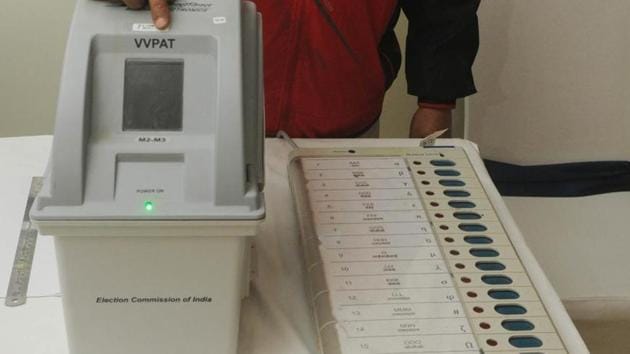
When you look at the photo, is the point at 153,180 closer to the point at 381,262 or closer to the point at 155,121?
the point at 155,121

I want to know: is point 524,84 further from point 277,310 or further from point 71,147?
point 71,147

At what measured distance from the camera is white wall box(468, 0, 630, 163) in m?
1.54

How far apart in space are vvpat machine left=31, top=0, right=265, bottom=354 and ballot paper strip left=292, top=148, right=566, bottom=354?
14 centimetres

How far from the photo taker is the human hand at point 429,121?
140 cm

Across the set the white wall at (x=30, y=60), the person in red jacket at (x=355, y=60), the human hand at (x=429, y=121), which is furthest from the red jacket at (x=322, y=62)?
the white wall at (x=30, y=60)

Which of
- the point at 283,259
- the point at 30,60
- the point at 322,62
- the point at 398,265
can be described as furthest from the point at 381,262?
the point at 30,60

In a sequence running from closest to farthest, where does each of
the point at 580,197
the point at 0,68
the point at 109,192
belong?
the point at 109,192, the point at 580,197, the point at 0,68

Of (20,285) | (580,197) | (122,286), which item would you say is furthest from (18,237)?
(580,197)

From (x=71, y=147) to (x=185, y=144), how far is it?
9cm

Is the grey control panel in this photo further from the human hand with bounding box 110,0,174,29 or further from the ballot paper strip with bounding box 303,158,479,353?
the ballot paper strip with bounding box 303,158,479,353

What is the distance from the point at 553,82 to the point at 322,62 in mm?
553

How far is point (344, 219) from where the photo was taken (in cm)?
90

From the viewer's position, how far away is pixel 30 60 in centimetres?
188

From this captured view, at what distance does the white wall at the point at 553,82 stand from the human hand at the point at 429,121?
0.71 ft
